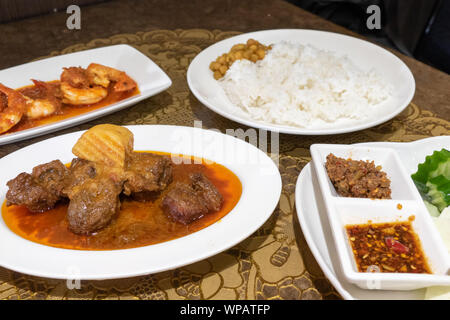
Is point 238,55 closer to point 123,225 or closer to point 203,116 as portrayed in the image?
point 203,116

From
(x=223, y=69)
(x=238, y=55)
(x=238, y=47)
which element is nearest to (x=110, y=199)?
(x=223, y=69)

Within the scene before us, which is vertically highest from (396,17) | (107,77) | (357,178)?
(357,178)

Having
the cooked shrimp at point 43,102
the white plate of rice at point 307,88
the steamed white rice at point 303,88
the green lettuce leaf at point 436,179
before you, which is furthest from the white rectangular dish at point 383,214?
the cooked shrimp at point 43,102

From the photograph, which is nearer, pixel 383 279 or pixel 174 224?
pixel 383 279

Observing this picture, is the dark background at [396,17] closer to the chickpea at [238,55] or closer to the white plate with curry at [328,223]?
the chickpea at [238,55]

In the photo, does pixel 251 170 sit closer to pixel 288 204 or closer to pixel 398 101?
pixel 288 204

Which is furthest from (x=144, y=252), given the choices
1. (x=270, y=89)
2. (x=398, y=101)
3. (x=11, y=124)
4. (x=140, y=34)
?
(x=140, y=34)
